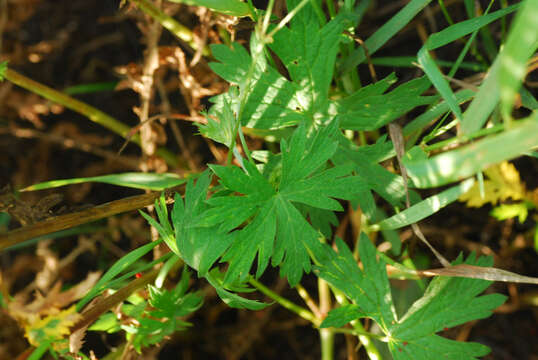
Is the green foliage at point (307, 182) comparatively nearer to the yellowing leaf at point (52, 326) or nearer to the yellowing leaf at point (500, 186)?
the yellowing leaf at point (52, 326)

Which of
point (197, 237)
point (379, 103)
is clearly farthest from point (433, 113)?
point (197, 237)

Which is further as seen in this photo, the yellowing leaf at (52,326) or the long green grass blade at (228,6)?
the yellowing leaf at (52,326)

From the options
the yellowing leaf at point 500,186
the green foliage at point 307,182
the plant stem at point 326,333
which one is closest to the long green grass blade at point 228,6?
the green foliage at point 307,182

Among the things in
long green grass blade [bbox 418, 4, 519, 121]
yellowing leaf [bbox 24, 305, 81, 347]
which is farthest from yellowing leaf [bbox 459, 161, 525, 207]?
yellowing leaf [bbox 24, 305, 81, 347]

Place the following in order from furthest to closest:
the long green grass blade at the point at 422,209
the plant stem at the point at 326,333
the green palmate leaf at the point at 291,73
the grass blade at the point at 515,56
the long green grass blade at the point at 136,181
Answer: the plant stem at the point at 326,333, the long green grass blade at the point at 136,181, the green palmate leaf at the point at 291,73, the long green grass blade at the point at 422,209, the grass blade at the point at 515,56

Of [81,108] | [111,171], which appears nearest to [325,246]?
[81,108]

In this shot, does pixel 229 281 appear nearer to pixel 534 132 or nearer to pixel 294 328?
pixel 534 132

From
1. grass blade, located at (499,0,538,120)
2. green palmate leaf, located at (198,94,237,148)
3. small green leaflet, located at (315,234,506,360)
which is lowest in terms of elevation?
small green leaflet, located at (315,234,506,360)

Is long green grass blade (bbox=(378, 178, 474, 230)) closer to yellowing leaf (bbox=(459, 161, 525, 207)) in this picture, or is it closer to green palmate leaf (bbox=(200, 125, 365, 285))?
green palmate leaf (bbox=(200, 125, 365, 285))

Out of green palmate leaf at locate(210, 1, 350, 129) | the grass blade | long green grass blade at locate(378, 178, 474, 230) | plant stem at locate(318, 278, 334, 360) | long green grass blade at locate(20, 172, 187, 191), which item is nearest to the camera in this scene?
the grass blade
